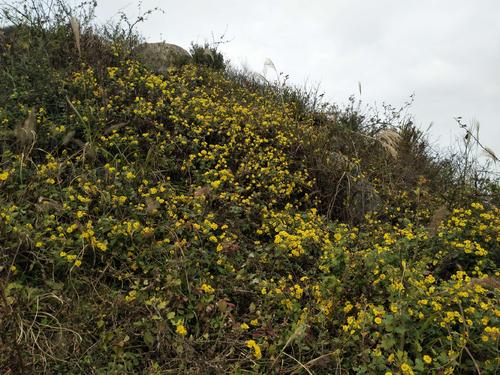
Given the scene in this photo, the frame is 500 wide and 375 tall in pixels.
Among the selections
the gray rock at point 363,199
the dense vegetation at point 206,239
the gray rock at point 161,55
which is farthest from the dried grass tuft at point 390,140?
the gray rock at point 161,55

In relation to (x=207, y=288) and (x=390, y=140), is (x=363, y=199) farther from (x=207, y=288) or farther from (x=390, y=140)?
(x=207, y=288)

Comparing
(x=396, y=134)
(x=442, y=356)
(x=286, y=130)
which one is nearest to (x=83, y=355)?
(x=442, y=356)

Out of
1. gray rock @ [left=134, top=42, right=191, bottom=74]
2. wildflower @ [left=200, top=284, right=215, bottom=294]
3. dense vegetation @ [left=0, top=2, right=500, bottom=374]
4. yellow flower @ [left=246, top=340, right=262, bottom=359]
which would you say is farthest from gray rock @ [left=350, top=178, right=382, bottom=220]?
gray rock @ [left=134, top=42, right=191, bottom=74]

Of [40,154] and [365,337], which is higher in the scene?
[40,154]

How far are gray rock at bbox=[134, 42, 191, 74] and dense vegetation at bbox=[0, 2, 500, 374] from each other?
55 cm

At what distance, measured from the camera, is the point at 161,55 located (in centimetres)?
819

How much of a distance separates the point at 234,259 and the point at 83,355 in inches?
57.3

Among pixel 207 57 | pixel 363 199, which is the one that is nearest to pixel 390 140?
pixel 363 199

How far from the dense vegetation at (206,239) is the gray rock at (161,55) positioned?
1.79 feet

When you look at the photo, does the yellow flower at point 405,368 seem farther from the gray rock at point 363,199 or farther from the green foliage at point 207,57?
the green foliage at point 207,57

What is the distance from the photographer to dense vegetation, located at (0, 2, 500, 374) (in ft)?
8.70

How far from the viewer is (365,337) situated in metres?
2.75

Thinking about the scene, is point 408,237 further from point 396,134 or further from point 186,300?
point 396,134

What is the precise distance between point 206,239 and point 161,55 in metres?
5.43
